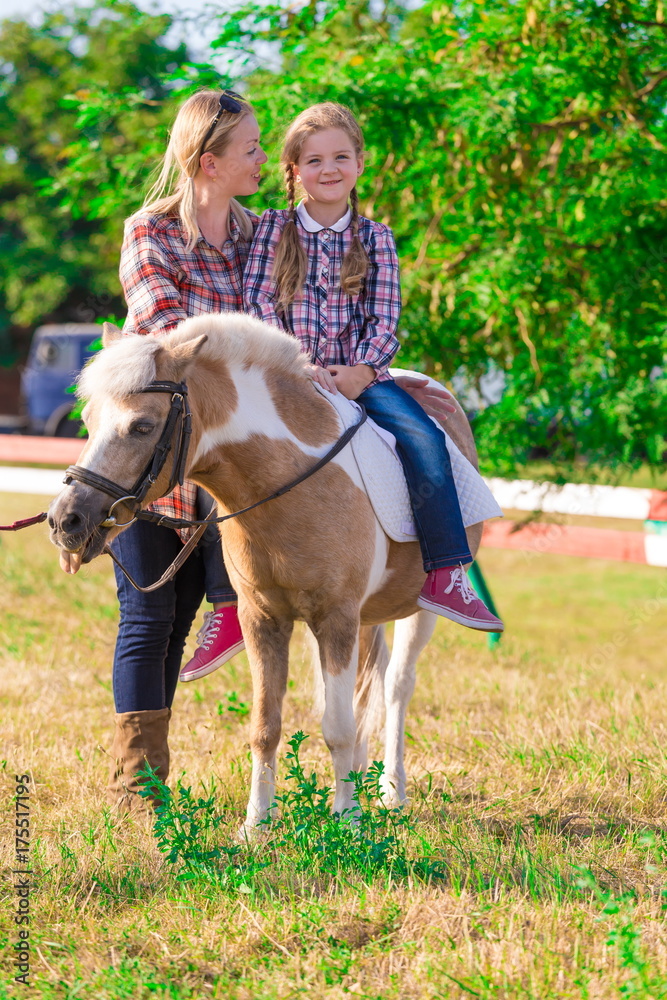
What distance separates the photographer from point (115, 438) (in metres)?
2.79

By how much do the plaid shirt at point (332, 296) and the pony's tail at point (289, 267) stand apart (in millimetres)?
35

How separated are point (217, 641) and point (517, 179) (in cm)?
381

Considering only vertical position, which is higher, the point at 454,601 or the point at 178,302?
the point at 178,302

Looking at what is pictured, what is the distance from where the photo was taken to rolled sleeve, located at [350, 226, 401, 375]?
367 cm

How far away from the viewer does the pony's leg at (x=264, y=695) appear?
345cm

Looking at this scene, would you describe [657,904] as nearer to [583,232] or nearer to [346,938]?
[346,938]

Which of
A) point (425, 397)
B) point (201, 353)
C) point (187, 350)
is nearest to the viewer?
point (187, 350)

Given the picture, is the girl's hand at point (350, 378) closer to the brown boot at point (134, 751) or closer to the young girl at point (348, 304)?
the young girl at point (348, 304)

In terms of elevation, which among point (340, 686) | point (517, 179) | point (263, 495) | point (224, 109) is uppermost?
point (517, 179)

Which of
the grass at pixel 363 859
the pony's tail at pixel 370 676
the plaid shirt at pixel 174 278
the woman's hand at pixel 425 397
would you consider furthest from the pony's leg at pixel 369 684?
the plaid shirt at pixel 174 278

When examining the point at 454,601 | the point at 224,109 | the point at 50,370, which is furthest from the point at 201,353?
the point at 50,370

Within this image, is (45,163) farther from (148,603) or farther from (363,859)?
(363,859)

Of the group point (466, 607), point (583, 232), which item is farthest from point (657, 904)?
point (583, 232)

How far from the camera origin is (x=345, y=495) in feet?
10.9
